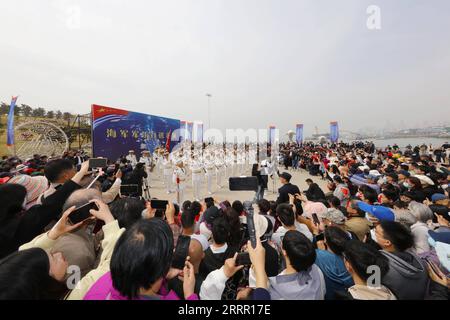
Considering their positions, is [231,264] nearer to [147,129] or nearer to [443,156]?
[147,129]

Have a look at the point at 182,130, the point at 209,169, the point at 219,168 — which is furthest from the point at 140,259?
the point at 182,130

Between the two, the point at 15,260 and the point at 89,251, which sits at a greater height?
the point at 15,260

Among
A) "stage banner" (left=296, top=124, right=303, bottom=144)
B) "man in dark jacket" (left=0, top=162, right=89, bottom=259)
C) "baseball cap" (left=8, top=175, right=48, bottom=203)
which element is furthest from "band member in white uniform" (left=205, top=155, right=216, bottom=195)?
"stage banner" (left=296, top=124, right=303, bottom=144)

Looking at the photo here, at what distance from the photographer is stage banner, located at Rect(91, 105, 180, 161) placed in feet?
35.9

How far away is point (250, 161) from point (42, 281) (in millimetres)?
16112

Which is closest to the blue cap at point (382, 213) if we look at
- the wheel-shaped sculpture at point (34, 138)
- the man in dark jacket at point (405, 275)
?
the man in dark jacket at point (405, 275)

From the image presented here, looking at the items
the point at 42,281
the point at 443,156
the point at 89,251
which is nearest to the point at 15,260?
the point at 42,281

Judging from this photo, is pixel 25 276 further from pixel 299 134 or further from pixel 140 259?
pixel 299 134

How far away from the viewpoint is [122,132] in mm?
12875

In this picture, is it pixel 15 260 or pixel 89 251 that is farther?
pixel 89 251

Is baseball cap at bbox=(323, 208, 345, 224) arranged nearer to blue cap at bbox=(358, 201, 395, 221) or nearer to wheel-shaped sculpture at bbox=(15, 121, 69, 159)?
blue cap at bbox=(358, 201, 395, 221)

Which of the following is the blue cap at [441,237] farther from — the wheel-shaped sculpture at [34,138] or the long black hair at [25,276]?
the wheel-shaped sculpture at [34,138]

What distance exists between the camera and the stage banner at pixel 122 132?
35.9ft
